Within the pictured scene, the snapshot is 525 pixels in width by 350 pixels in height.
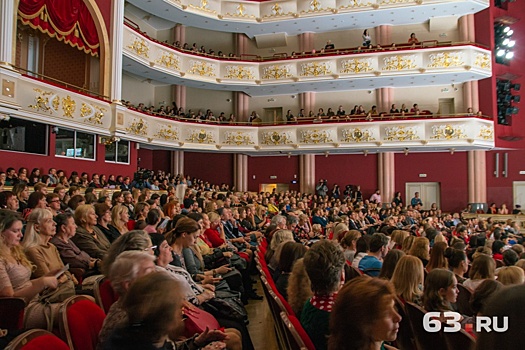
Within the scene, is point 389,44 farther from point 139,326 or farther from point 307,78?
point 139,326

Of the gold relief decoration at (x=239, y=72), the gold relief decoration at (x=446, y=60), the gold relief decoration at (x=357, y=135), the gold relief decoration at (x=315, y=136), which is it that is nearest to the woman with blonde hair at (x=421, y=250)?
the gold relief decoration at (x=357, y=135)

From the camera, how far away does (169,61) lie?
37.8 feet

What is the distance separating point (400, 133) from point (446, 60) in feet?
7.84

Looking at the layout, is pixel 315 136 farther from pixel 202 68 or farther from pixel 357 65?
pixel 202 68

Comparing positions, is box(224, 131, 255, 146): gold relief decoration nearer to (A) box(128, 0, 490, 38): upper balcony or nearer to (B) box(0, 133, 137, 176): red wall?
(B) box(0, 133, 137, 176): red wall

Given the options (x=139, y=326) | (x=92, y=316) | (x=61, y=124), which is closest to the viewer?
(x=139, y=326)

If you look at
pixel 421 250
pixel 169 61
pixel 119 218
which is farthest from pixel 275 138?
pixel 421 250

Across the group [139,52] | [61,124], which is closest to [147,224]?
[61,124]

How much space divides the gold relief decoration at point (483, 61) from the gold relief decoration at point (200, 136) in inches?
313

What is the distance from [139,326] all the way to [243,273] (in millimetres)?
2915

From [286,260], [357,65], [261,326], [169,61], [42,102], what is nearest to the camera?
[286,260]

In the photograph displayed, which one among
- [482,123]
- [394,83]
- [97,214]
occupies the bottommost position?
[97,214]

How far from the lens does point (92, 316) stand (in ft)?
4.94

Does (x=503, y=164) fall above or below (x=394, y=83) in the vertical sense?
below
